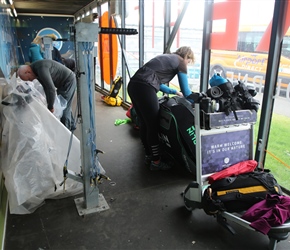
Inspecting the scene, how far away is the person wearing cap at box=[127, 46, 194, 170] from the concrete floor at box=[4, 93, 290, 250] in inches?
20.6

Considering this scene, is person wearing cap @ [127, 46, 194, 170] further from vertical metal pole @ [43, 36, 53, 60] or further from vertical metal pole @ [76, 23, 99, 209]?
vertical metal pole @ [43, 36, 53, 60]

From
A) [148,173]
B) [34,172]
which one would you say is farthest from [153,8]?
[34,172]

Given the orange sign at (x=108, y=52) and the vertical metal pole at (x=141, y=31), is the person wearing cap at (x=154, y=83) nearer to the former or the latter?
the vertical metal pole at (x=141, y=31)

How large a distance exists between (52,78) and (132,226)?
2252 millimetres

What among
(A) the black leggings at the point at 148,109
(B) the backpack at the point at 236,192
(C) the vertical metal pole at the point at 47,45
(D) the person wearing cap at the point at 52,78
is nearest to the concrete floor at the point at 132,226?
(B) the backpack at the point at 236,192

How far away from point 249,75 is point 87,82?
1628mm

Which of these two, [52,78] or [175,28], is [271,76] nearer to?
[175,28]

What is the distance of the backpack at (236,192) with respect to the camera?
72.4 inches

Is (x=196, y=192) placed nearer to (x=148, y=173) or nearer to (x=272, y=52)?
(x=148, y=173)

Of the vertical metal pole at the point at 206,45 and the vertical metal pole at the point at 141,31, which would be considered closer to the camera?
the vertical metal pole at the point at 206,45

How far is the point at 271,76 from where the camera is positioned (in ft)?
7.70

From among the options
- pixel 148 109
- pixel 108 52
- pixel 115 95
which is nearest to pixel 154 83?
pixel 148 109

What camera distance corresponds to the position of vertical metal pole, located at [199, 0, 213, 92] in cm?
294

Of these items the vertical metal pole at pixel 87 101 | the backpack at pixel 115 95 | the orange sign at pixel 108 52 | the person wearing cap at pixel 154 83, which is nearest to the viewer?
the vertical metal pole at pixel 87 101
